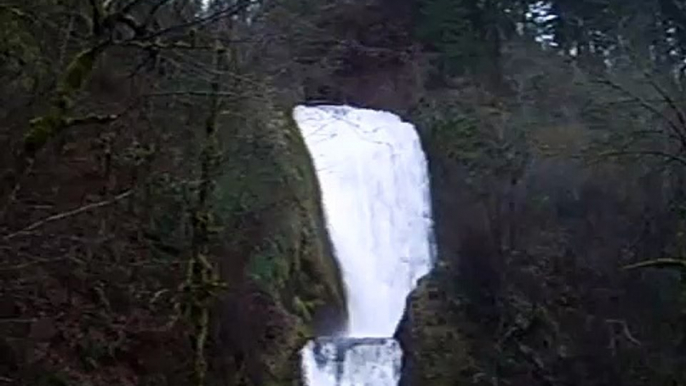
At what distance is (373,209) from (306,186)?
78.5 inches

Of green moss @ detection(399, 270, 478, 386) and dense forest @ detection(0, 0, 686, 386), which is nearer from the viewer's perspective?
dense forest @ detection(0, 0, 686, 386)

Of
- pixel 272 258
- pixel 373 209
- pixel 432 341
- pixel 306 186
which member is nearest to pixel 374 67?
pixel 373 209

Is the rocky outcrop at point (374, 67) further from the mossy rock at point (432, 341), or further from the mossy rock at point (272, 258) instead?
the mossy rock at point (432, 341)

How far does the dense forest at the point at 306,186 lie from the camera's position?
26.2 ft

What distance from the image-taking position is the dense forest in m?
7.98

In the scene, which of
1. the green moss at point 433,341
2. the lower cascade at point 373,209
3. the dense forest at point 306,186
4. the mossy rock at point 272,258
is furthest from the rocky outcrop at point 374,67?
the green moss at point 433,341

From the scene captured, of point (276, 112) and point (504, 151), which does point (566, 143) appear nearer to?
point (504, 151)

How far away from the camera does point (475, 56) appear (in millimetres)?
24375

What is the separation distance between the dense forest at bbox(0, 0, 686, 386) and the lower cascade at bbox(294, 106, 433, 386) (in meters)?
0.39

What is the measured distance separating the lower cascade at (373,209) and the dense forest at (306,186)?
39cm

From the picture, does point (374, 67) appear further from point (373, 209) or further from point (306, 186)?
point (306, 186)

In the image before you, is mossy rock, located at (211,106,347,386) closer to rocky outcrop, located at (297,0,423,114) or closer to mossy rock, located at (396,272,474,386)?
mossy rock, located at (396,272,474,386)

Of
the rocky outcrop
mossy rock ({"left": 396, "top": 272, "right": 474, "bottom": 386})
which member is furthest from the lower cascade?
the rocky outcrop

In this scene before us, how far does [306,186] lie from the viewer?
61.4ft
